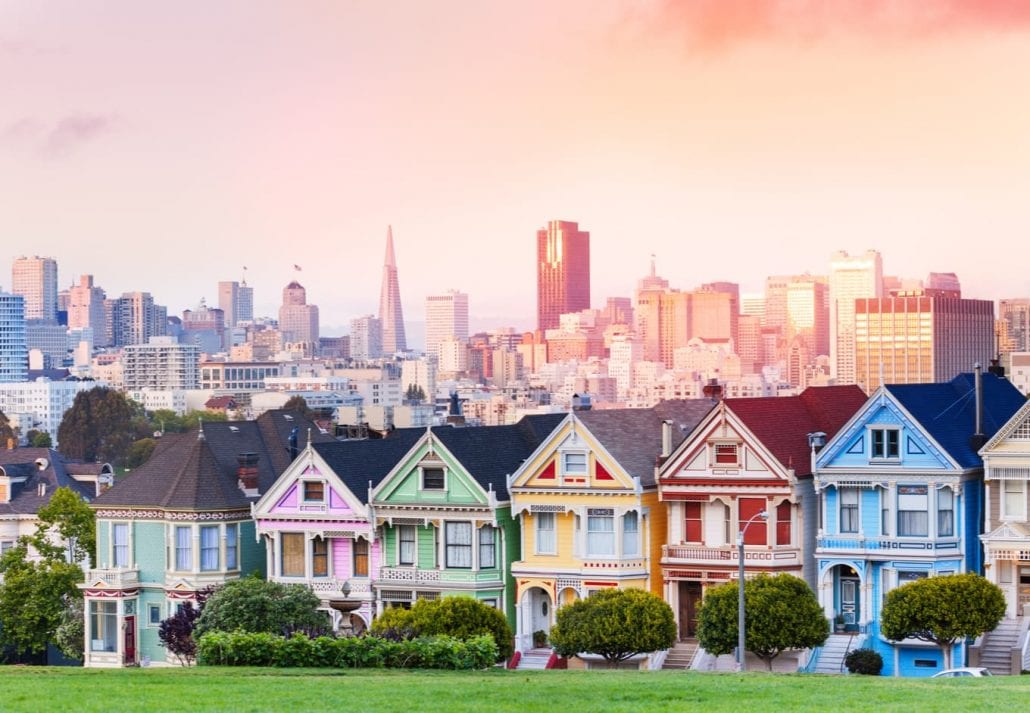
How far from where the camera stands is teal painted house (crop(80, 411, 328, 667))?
209 feet

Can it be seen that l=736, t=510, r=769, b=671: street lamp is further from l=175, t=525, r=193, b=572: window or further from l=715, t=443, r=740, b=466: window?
l=175, t=525, r=193, b=572: window

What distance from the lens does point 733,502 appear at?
5694 cm

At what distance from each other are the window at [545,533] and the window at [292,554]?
23.8ft

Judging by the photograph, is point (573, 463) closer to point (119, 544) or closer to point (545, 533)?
point (545, 533)

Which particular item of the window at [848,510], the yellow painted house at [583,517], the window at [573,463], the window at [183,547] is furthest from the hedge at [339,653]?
the window at [183,547]

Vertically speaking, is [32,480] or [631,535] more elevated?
[32,480]

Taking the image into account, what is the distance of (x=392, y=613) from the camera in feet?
183

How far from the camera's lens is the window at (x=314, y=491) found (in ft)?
204

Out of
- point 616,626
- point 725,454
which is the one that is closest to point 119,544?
point 616,626

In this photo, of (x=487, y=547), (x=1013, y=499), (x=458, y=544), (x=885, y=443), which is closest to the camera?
(x=1013, y=499)

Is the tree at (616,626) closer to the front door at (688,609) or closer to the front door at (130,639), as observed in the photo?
the front door at (688,609)

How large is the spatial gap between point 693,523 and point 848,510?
4.17m

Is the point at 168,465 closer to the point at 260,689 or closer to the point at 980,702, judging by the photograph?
the point at 260,689

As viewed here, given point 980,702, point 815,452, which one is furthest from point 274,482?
point 980,702
